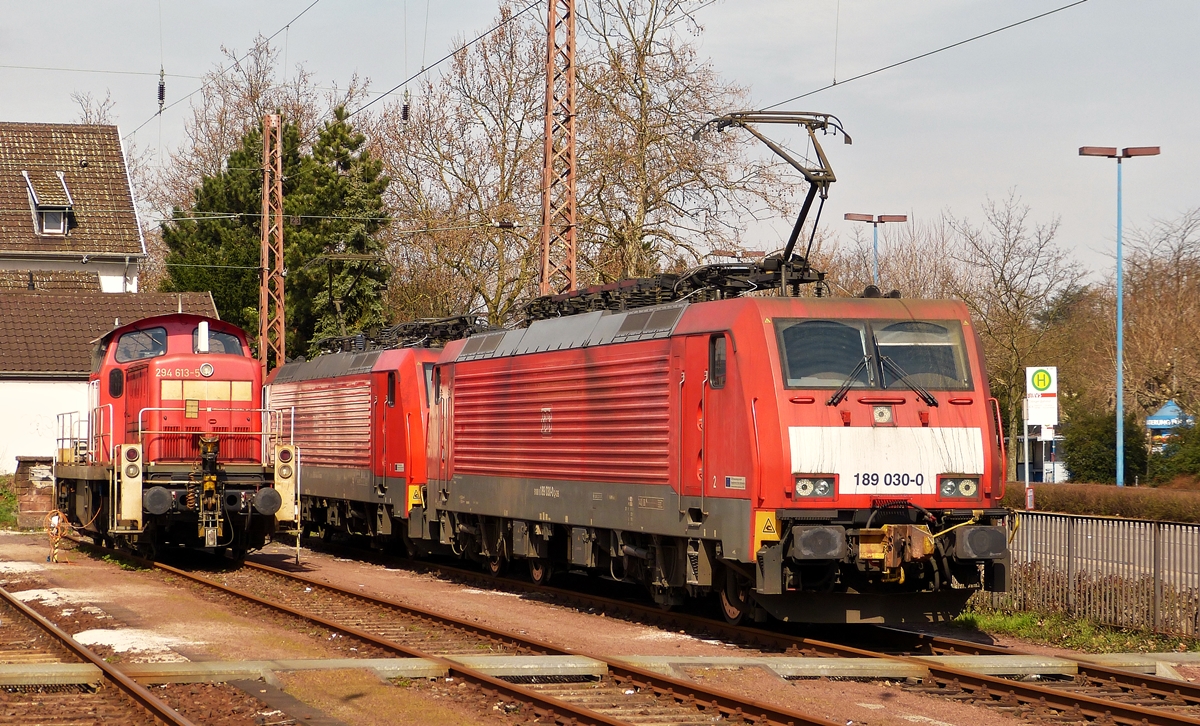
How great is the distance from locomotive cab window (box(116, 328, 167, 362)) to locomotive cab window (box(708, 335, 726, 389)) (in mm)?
10513

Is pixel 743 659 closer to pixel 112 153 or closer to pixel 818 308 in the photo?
pixel 818 308

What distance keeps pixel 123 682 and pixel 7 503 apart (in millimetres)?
24318

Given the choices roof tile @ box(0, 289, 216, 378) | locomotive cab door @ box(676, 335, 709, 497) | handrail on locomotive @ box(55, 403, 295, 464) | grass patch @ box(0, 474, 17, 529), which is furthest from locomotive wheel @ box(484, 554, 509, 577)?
roof tile @ box(0, 289, 216, 378)

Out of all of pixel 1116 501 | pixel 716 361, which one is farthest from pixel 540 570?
pixel 1116 501

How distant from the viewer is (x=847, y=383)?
1221 centimetres

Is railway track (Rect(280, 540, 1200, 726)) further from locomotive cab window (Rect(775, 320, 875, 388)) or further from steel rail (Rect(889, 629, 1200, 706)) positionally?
locomotive cab window (Rect(775, 320, 875, 388))

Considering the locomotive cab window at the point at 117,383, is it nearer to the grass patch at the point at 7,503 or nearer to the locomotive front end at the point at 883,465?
the grass patch at the point at 7,503

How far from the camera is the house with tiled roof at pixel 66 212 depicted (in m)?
46.4

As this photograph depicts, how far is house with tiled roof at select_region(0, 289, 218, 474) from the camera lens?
111 feet

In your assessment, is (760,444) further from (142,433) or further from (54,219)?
(54,219)

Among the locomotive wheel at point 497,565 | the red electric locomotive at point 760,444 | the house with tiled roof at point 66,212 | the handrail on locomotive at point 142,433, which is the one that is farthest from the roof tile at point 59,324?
the red electric locomotive at point 760,444

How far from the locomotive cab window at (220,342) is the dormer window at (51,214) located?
29.8 meters

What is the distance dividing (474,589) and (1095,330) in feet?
114

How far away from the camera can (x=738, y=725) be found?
8977mm
